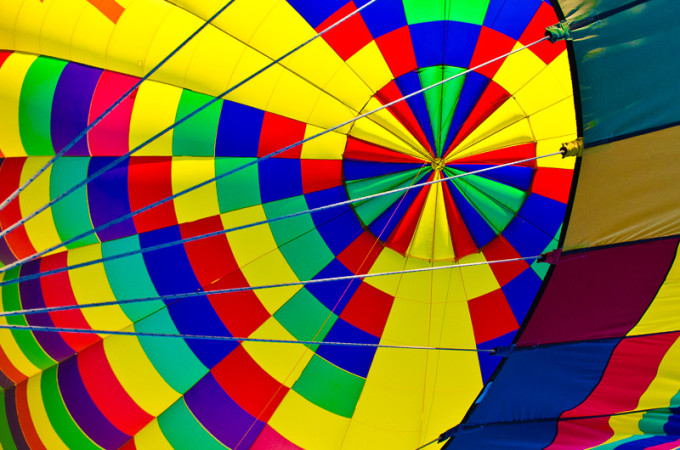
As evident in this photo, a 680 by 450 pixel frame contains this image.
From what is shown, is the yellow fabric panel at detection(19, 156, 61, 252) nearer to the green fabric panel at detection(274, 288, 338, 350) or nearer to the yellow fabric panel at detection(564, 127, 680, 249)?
the green fabric panel at detection(274, 288, 338, 350)

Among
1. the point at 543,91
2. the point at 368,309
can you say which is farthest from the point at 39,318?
the point at 543,91

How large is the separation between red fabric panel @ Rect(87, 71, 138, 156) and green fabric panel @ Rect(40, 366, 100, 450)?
1.69m

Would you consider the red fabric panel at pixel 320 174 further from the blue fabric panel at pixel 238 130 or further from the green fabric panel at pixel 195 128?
the green fabric panel at pixel 195 128

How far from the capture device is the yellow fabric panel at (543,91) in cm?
361

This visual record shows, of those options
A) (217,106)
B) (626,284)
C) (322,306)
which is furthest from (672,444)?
(217,106)

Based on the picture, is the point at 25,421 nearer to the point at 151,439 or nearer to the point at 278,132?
the point at 151,439

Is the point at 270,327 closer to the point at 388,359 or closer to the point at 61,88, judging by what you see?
the point at 388,359

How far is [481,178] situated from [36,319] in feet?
9.85

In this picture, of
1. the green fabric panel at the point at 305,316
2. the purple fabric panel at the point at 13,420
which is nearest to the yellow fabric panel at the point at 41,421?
the purple fabric panel at the point at 13,420

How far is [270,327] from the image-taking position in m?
4.16

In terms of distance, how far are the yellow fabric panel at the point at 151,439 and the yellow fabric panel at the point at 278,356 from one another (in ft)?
2.65

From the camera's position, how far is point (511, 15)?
3.48 m

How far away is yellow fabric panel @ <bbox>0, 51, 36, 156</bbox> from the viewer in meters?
3.88

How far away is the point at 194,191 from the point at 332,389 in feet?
4.90
